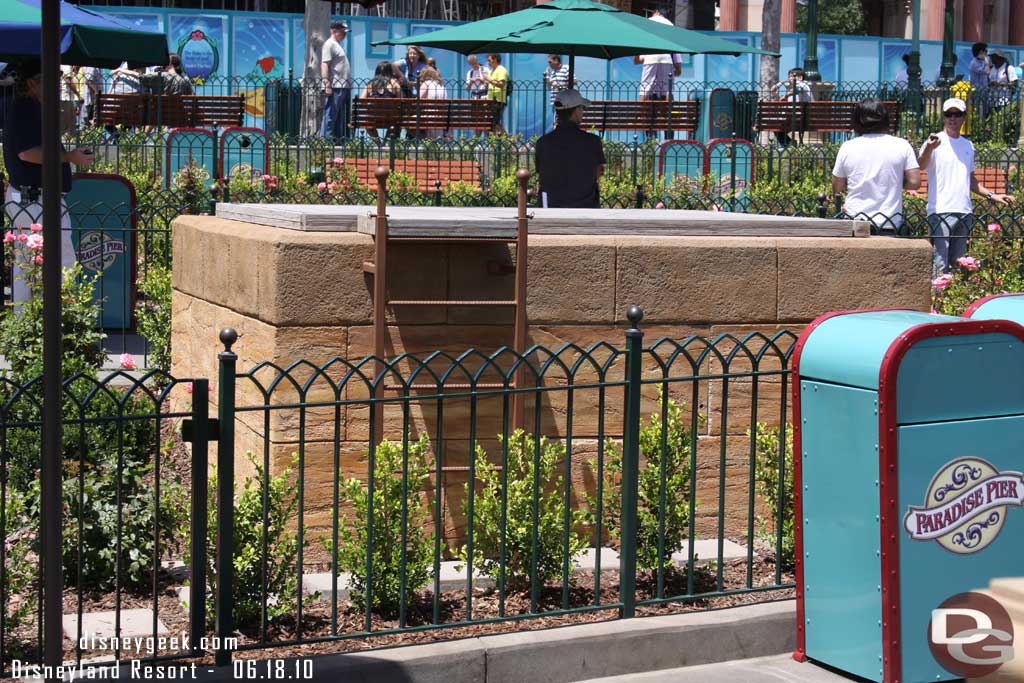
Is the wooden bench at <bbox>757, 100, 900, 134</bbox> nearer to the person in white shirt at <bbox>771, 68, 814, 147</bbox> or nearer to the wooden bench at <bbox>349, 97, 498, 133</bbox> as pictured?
the person in white shirt at <bbox>771, 68, 814, 147</bbox>

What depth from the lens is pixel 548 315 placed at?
6.29 m

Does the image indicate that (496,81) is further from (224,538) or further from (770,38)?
(224,538)

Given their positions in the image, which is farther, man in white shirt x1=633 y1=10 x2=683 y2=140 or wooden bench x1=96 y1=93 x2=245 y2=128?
man in white shirt x1=633 y1=10 x2=683 y2=140

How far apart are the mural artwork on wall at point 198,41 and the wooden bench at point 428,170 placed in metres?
8.32

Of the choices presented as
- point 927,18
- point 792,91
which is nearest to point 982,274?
point 792,91

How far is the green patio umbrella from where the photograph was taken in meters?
10.7

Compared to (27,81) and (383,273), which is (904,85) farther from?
(383,273)

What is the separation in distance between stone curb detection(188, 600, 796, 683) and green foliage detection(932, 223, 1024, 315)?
13.4 feet

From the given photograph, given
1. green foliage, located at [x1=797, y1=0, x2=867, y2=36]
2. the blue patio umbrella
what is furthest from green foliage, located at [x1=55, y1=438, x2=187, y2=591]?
green foliage, located at [x1=797, y1=0, x2=867, y2=36]

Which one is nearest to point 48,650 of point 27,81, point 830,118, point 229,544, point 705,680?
point 229,544

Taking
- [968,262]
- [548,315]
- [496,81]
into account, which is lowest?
[548,315]

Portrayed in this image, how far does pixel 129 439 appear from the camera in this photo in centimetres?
674

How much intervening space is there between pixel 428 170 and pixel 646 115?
4.93 m

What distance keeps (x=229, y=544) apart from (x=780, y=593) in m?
2.31
